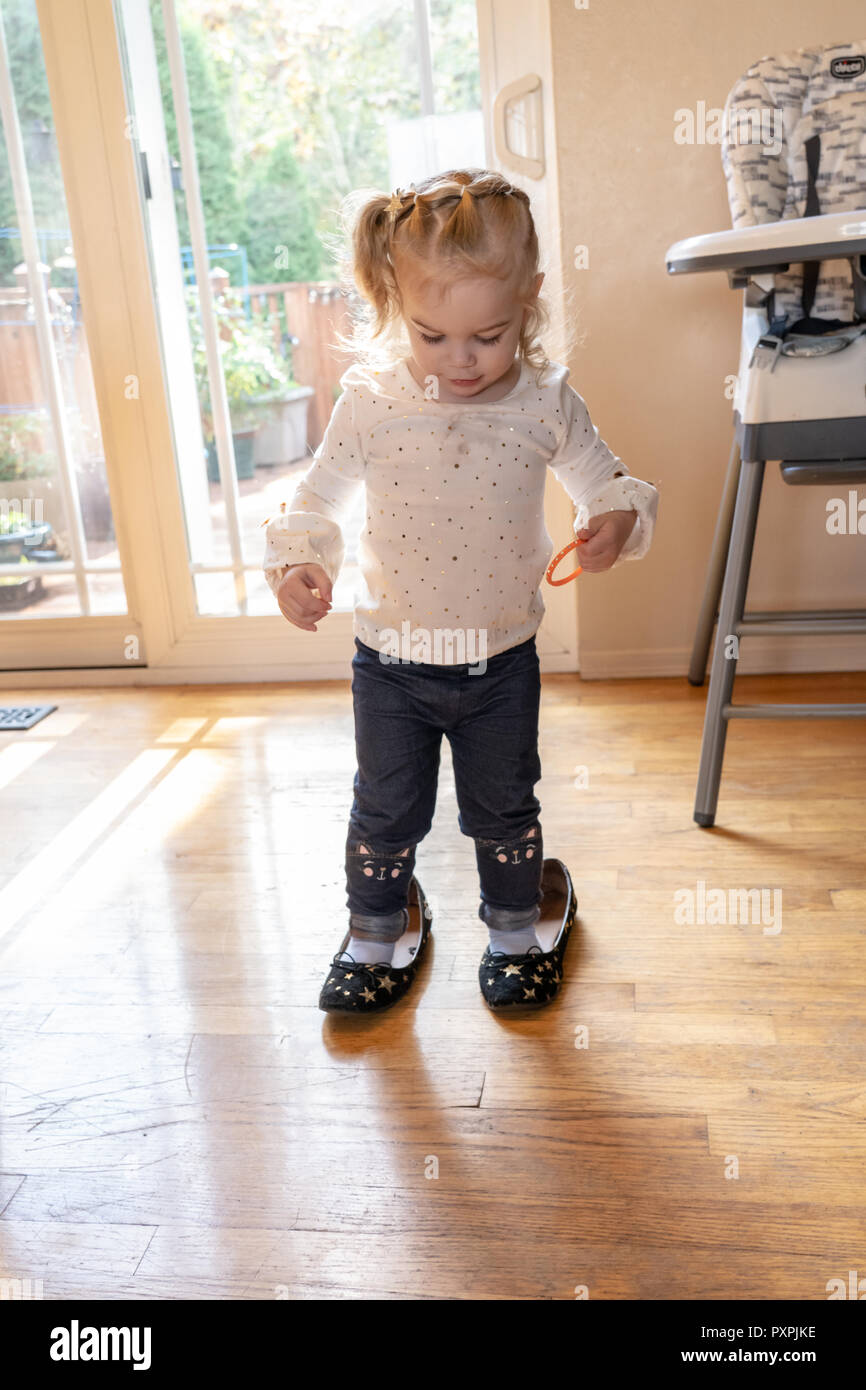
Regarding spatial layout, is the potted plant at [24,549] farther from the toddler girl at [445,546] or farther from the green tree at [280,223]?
the toddler girl at [445,546]

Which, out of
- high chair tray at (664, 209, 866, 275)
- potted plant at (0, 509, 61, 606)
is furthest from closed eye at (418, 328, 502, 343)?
potted plant at (0, 509, 61, 606)

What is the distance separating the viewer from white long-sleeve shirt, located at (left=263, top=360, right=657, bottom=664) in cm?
112

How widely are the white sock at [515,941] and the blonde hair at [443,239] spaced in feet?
1.96

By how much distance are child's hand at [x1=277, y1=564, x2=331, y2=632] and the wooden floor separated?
1.34 feet

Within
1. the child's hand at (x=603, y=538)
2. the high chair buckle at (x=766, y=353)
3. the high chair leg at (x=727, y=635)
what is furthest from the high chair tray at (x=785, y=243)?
the child's hand at (x=603, y=538)

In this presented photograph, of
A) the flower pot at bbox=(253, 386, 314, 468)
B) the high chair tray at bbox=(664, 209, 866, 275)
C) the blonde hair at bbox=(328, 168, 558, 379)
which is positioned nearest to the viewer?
the blonde hair at bbox=(328, 168, 558, 379)

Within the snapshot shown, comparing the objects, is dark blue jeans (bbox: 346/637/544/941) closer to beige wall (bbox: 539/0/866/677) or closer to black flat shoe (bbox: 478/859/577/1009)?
black flat shoe (bbox: 478/859/577/1009)

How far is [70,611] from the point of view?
231cm

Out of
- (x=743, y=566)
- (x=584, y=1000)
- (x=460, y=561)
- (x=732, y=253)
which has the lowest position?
(x=584, y=1000)

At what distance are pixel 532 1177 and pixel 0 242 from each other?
1.86 meters

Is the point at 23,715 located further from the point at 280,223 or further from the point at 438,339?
the point at 438,339

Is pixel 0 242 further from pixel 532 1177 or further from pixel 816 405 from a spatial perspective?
pixel 532 1177

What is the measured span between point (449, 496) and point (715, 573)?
0.87 metres
